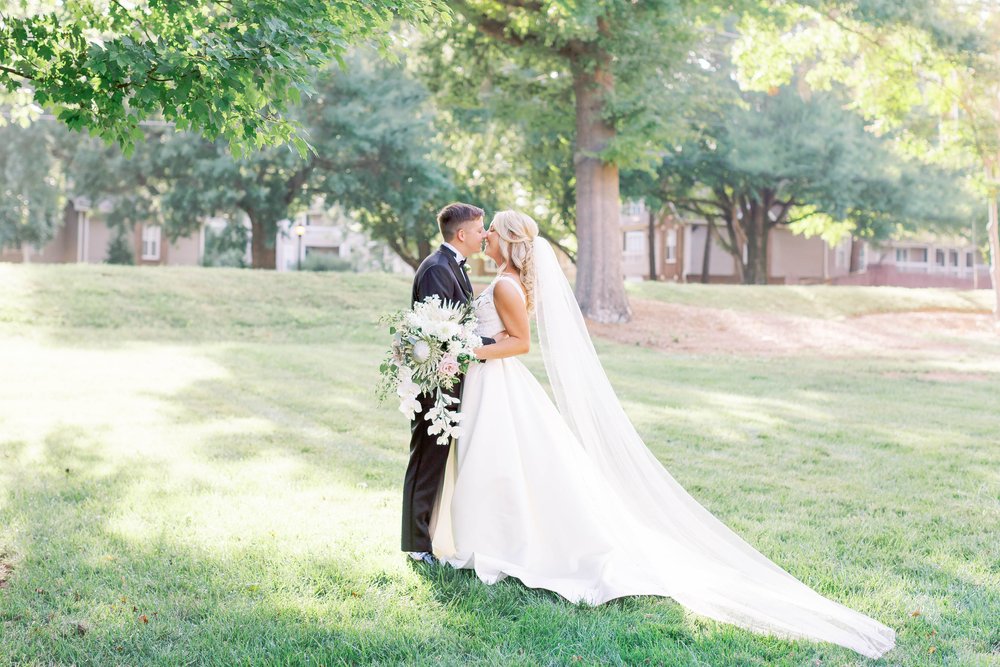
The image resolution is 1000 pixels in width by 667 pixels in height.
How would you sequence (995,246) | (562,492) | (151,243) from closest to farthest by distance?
(562,492) → (995,246) → (151,243)

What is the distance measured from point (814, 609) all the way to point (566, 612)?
3.96ft

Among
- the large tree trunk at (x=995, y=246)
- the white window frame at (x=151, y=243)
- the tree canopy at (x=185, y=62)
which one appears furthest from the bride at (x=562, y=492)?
the white window frame at (x=151, y=243)

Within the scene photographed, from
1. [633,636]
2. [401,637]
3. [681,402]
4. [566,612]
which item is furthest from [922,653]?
[681,402]

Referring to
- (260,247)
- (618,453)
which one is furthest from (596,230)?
(618,453)

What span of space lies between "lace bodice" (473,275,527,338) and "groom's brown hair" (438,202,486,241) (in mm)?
370

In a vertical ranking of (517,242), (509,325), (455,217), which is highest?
(455,217)

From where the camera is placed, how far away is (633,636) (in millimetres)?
4160

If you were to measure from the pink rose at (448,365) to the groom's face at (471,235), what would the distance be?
0.69m

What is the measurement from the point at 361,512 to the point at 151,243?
147 ft

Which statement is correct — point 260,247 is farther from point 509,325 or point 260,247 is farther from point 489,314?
point 509,325

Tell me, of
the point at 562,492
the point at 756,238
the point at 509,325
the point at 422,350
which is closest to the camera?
the point at 422,350

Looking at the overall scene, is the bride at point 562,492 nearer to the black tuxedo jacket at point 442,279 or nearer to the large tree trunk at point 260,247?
the black tuxedo jacket at point 442,279

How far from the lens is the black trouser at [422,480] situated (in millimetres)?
5160

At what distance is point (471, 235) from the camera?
5.18 metres
